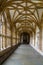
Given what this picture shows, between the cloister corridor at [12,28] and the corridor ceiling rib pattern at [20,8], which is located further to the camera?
the corridor ceiling rib pattern at [20,8]

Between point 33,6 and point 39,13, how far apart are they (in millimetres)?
1506

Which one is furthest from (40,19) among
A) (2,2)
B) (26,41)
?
(26,41)

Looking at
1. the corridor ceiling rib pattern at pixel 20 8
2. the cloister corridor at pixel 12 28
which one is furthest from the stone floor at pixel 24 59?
the corridor ceiling rib pattern at pixel 20 8

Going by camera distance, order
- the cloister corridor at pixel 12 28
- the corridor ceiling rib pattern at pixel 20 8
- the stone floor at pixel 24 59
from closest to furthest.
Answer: the stone floor at pixel 24 59
the cloister corridor at pixel 12 28
the corridor ceiling rib pattern at pixel 20 8

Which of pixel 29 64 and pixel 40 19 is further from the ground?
pixel 40 19

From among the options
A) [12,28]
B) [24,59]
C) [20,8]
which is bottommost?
[24,59]

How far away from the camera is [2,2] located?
920 cm

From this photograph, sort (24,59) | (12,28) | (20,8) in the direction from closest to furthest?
1. (24,59)
2. (20,8)
3. (12,28)

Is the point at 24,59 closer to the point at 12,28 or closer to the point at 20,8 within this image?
the point at 20,8

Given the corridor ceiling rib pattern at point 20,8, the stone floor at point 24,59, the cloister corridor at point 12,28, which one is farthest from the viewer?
the corridor ceiling rib pattern at point 20,8

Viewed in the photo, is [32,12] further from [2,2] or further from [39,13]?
[2,2]

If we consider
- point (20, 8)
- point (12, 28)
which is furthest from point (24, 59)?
point (12, 28)

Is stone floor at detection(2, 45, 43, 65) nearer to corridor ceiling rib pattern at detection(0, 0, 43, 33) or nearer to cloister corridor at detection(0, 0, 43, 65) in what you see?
cloister corridor at detection(0, 0, 43, 65)

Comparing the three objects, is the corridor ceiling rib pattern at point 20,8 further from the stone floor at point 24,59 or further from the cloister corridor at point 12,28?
the stone floor at point 24,59
